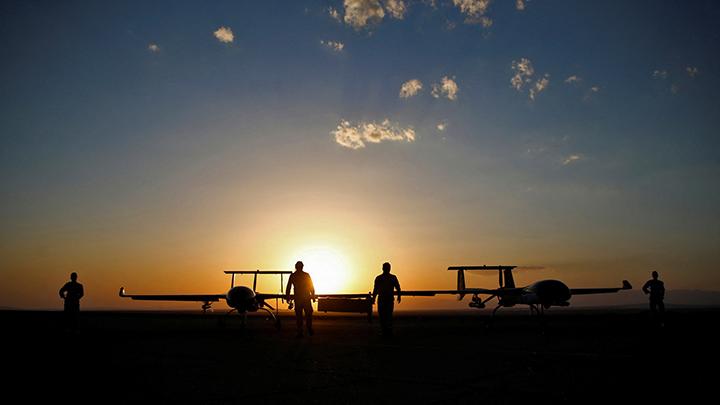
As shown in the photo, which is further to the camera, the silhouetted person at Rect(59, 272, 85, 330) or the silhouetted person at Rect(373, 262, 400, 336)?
the silhouetted person at Rect(59, 272, 85, 330)

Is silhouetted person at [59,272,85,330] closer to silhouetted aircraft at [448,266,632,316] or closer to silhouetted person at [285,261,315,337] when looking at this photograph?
silhouetted person at [285,261,315,337]

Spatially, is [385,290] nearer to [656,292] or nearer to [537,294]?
[537,294]

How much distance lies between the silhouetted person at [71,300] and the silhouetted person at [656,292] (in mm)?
22253

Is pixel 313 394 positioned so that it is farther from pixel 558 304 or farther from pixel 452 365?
pixel 558 304

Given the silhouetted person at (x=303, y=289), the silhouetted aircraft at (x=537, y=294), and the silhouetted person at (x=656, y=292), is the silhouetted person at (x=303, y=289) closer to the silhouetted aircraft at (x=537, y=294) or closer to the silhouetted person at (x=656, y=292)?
the silhouetted aircraft at (x=537, y=294)

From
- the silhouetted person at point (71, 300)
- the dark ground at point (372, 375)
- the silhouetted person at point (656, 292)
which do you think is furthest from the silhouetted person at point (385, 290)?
the silhouetted person at point (656, 292)

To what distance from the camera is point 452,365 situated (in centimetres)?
688

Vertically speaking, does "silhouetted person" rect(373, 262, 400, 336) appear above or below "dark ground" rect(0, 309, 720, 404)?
above

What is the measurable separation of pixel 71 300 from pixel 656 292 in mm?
22774

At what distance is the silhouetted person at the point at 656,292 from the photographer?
60.1 ft

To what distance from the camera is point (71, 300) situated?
14531mm

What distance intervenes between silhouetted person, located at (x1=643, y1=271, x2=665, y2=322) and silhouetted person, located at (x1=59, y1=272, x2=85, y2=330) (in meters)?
22.3

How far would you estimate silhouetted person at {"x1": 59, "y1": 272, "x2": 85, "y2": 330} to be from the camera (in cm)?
1450

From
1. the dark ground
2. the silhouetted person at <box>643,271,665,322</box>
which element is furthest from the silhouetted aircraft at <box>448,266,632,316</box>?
the dark ground
